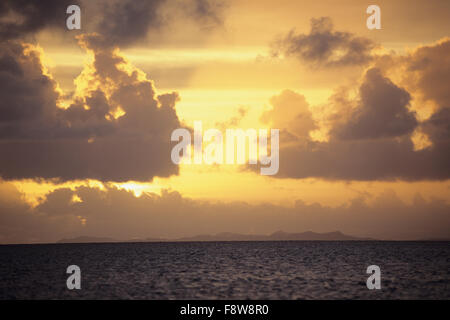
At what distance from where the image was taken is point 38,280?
71375mm

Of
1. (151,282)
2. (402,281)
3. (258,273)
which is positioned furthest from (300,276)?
(151,282)

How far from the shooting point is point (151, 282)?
217 feet

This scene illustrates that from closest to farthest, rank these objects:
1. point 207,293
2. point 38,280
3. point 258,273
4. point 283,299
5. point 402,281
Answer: point 283,299 → point 207,293 → point 402,281 → point 38,280 → point 258,273

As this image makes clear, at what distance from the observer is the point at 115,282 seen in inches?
2613

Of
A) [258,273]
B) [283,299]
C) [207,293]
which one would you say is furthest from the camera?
[258,273]

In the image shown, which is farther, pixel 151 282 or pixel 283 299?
pixel 151 282

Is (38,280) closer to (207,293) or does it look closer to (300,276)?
(207,293)
